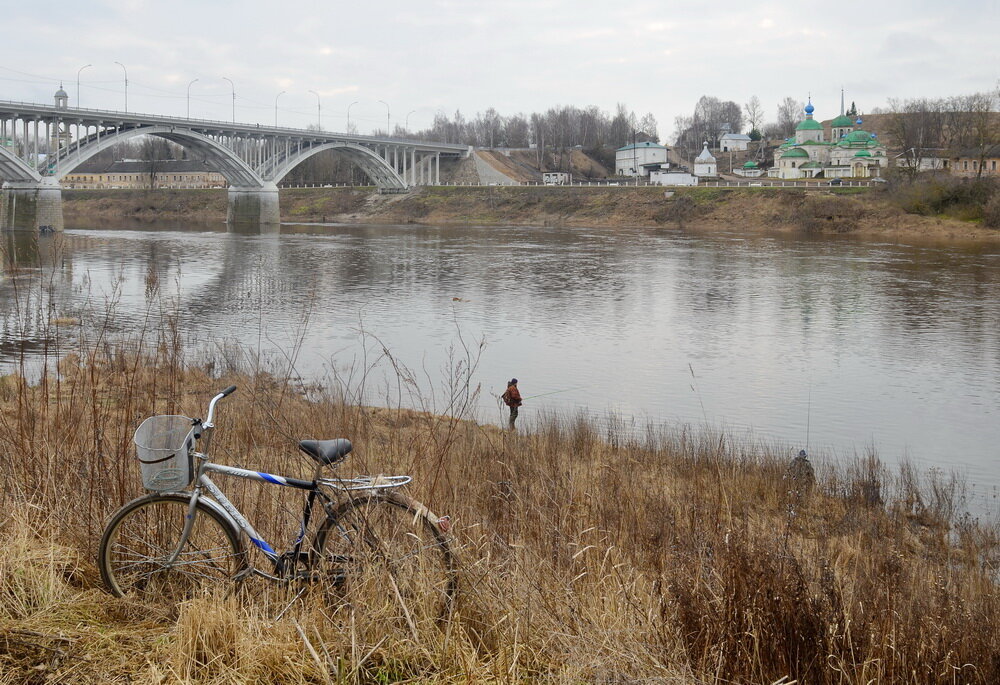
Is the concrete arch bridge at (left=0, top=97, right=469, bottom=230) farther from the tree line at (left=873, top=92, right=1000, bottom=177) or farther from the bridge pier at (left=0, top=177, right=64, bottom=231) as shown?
the tree line at (left=873, top=92, right=1000, bottom=177)

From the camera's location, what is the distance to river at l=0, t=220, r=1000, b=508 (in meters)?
13.1

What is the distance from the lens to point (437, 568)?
3.83 meters

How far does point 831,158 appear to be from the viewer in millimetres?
98125

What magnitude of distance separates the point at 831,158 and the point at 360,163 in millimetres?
50799

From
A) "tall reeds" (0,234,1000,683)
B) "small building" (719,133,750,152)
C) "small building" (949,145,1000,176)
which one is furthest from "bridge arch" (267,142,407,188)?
"tall reeds" (0,234,1000,683)

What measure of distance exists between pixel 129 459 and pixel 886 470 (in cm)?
827

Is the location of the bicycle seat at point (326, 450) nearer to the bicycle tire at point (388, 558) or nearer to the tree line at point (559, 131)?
the bicycle tire at point (388, 558)

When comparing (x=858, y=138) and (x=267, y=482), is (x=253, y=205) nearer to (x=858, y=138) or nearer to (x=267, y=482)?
(x=858, y=138)

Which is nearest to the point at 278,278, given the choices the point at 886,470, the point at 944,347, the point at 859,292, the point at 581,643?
the point at 859,292

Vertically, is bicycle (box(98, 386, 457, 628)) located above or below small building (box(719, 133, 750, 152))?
below

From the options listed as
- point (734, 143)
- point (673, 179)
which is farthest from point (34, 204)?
point (734, 143)

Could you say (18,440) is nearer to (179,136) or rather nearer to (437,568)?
(437,568)

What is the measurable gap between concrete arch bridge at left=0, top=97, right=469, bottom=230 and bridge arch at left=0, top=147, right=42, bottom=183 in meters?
Answer: 0.06

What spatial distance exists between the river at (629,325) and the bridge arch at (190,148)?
18097mm
